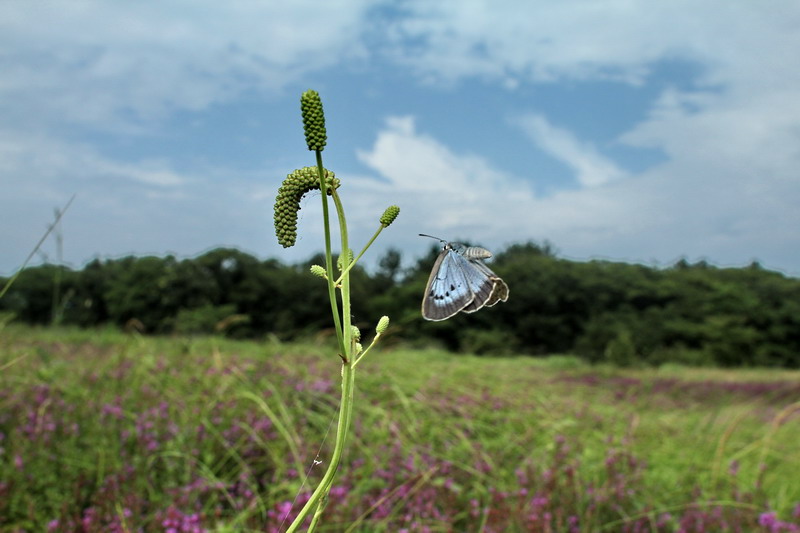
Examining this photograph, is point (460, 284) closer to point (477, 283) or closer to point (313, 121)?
point (477, 283)

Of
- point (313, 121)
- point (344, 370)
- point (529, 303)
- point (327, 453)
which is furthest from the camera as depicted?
point (529, 303)

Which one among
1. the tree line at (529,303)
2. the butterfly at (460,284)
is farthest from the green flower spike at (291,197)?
the tree line at (529,303)

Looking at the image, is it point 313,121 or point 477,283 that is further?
point 477,283

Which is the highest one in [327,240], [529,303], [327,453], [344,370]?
[529,303]

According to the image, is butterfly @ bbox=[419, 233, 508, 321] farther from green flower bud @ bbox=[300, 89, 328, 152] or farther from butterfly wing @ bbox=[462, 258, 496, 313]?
green flower bud @ bbox=[300, 89, 328, 152]

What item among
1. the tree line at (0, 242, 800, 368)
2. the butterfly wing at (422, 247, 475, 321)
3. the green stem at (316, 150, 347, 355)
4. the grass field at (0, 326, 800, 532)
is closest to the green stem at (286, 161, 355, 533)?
the green stem at (316, 150, 347, 355)

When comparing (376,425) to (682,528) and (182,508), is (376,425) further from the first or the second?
(682,528)

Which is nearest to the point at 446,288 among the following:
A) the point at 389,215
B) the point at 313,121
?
the point at 389,215
